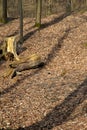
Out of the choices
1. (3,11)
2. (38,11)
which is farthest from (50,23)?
(3,11)

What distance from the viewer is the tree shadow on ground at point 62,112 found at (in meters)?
9.60

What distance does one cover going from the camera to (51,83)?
1372 cm

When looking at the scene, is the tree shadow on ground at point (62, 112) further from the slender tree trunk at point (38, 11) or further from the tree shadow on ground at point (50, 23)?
the slender tree trunk at point (38, 11)

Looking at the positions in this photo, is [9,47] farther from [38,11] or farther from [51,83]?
[38,11]

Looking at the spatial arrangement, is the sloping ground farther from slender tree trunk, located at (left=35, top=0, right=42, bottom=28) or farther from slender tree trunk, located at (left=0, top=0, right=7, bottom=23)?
slender tree trunk, located at (left=0, top=0, right=7, bottom=23)

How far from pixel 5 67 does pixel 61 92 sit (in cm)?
521

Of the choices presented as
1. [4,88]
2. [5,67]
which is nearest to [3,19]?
[5,67]

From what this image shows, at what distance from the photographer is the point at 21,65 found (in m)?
15.5

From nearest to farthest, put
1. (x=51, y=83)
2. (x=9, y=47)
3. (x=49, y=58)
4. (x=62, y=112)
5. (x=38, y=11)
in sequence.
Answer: (x=62, y=112), (x=51, y=83), (x=49, y=58), (x=9, y=47), (x=38, y=11)

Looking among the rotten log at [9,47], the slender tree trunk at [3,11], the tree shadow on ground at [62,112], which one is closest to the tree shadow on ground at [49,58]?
the rotten log at [9,47]

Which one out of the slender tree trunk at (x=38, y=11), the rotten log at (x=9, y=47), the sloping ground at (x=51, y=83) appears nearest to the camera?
the sloping ground at (x=51, y=83)

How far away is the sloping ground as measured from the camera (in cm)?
998

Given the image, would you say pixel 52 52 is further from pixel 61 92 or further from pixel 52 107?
pixel 52 107

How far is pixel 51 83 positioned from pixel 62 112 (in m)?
3.42
